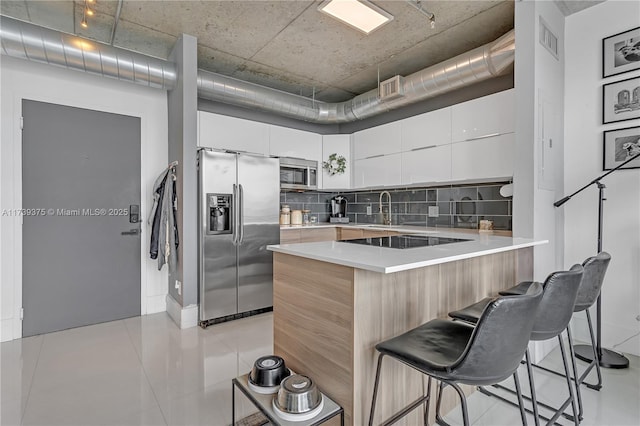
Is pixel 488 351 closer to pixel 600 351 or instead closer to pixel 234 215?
pixel 600 351

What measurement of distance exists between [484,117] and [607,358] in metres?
2.29

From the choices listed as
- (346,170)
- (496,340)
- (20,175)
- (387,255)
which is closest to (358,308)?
(387,255)

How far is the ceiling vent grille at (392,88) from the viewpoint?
12.2 feet

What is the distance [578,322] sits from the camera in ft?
9.75

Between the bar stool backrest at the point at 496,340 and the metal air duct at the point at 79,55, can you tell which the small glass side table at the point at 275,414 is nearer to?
the bar stool backrest at the point at 496,340

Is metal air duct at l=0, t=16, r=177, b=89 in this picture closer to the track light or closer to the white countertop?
the track light

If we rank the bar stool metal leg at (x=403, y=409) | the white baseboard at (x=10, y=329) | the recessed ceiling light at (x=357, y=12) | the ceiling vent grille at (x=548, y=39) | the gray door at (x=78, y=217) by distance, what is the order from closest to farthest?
the bar stool metal leg at (x=403, y=409)
the recessed ceiling light at (x=357, y=12)
the ceiling vent grille at (x=548, y=39)
the white baseboard at (x=10, y=329)
the gray door at (x=78, y=217)

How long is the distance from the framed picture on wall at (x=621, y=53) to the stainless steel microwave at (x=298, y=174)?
126 inches

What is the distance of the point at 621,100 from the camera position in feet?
8.82

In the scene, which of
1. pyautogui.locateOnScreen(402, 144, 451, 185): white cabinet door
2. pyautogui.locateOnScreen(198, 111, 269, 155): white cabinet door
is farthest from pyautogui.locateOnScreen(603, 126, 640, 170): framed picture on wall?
pyautogui.locateOnScreen(198, 111, 269, 155): white cabinet door

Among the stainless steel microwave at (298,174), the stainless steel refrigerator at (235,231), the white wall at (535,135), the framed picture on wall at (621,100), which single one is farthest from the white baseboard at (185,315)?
the framed picture on wall at (621,100)

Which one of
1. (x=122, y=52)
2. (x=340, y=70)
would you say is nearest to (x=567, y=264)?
(x=340, y=70)

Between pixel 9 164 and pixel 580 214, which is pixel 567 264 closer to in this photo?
pixel 580 214

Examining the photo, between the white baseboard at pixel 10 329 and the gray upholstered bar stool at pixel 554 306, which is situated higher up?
the gray upholstered bar stool at pixel 554 306
